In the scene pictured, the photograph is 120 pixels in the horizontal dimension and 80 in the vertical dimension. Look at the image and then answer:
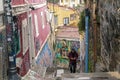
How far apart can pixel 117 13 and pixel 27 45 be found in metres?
8.23

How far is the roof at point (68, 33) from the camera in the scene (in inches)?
1332

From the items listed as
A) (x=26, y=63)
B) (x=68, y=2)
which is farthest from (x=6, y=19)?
(x=68, y=2)

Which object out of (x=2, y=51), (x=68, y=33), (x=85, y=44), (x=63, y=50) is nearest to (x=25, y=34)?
(x=85, y=44)

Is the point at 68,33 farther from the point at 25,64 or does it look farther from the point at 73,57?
the point at 25,64

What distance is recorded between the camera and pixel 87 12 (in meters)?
14.4

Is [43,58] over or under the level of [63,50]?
over

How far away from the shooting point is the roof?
111 ft

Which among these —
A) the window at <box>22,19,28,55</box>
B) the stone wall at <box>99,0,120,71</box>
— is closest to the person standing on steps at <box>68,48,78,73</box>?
the window at <box>22,19,28,55</box>

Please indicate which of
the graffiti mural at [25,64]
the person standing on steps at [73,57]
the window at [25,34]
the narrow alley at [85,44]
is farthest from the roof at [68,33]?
the window at [25,34]

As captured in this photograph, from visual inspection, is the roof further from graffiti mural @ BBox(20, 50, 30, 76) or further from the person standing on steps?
graffiti mural @ BBox(20, 50, 30, 76)

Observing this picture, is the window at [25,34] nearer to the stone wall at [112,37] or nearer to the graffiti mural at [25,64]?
the graffiti mural at [25,64]

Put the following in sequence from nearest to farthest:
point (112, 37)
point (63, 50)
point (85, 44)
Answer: point (112, 37) < point (85, 44) < point (63, 50)

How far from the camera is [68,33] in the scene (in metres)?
35.6

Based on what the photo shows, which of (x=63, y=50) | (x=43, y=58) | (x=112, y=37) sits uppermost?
(x=112, y=37)
